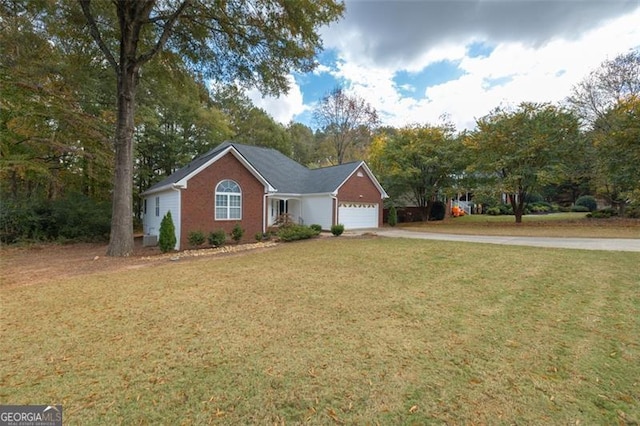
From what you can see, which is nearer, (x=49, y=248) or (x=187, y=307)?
(x=187, y=307)

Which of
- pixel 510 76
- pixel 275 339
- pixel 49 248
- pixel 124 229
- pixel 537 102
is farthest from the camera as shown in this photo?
pixel 537 102

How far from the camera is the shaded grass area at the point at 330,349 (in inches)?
101

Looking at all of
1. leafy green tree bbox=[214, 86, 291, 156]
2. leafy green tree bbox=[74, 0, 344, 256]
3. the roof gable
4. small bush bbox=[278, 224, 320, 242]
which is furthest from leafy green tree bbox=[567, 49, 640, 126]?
leafy green tree bbox=[214, 86, 291, 156]

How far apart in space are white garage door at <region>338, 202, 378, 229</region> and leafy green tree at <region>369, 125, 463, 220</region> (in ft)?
13.5

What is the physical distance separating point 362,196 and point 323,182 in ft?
10.1

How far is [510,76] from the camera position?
48.7 feet

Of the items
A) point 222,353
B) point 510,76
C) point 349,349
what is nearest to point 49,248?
point 222,353

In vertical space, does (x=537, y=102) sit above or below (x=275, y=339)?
above

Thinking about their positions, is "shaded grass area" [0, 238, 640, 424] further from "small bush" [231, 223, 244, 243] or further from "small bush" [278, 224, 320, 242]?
"small bush" [278, 224, 320, 242]

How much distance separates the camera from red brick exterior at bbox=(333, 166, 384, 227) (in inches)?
802

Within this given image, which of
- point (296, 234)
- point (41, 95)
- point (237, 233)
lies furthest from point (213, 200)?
point (41, 95)

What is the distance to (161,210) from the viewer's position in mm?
15500

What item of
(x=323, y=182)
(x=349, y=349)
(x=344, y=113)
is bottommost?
(x=349, y=349)

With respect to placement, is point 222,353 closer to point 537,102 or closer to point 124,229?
point 124,229
